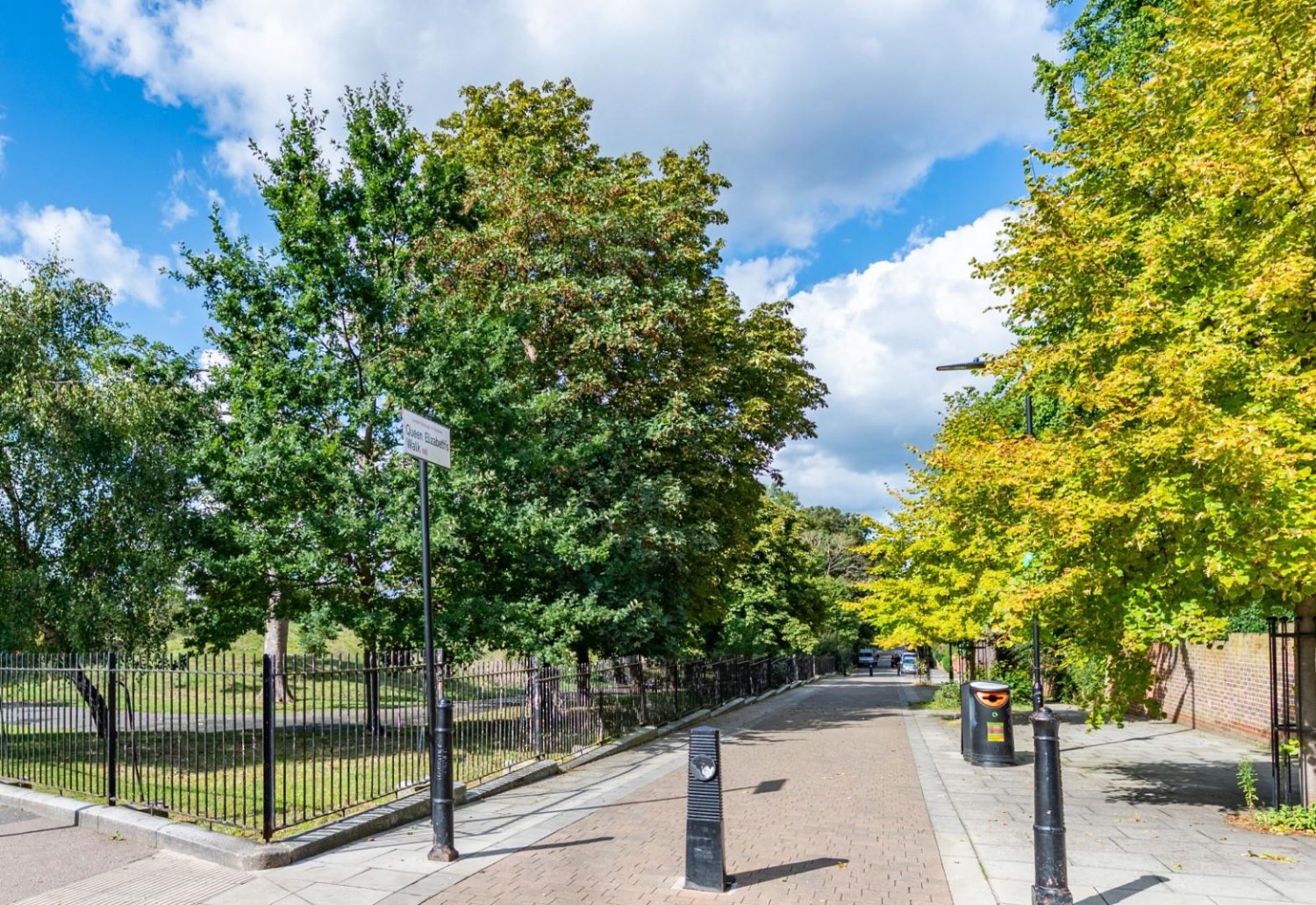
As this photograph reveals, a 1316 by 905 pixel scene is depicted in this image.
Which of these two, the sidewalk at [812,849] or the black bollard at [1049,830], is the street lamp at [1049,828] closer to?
the black bollard at [1049,830]

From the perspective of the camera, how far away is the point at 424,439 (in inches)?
294

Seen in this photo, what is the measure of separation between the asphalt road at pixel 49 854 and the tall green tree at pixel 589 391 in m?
5.85

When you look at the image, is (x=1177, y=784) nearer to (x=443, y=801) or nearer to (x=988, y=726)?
(x=988, y=726)

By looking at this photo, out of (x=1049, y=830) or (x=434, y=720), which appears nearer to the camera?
(x=1049, y=830)

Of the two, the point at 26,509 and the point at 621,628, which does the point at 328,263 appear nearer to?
the point at 26,509

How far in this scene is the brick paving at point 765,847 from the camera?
20.5ft

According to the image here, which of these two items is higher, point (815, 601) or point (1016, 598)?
point (1016, 598)

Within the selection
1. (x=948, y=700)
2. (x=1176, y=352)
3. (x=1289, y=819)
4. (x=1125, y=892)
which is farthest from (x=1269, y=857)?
(x=948, y=700)

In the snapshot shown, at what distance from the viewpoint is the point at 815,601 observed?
41.7 m

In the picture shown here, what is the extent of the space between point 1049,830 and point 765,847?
2.68 meters

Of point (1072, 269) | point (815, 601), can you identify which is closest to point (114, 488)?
point (1072, 269)

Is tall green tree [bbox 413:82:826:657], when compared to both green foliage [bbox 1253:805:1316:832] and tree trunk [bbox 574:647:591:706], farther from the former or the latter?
green foliage [bbox 1253:805:1316:832]

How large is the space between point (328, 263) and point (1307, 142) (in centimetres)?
1293

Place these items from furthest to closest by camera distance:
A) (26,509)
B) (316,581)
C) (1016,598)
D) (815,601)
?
(815,601) → (316,581) → (26,509) → (1016,598)
